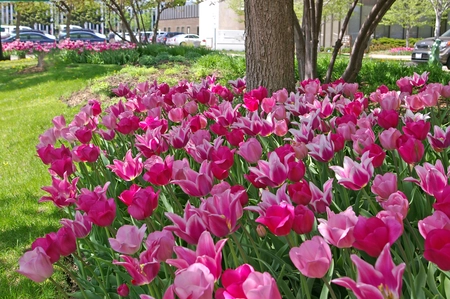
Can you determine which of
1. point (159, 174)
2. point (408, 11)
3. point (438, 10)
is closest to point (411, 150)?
point (159, 174)

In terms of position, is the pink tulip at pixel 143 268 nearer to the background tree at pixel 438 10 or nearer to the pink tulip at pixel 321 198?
the pink tulip at pixel 321 198

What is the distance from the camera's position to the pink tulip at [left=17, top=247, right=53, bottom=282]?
5.07 feet

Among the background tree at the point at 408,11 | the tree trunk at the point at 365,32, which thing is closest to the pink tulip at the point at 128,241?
the tree trunk at the point at 365,32

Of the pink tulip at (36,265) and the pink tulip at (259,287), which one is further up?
the pink tulip at (259,287)

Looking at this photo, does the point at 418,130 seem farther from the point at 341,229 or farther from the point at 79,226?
the point at 79,226

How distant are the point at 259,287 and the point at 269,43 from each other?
12.9 ft

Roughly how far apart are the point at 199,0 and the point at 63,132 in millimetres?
19495

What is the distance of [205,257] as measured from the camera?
1.28 meters

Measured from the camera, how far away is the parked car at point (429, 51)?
18672 mm

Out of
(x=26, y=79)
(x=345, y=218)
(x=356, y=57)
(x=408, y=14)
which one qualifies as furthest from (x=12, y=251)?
(x=408, y=14)

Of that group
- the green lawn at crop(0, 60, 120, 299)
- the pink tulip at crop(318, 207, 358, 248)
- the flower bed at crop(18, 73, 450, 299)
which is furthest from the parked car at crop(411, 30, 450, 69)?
the pink tulip at crop(318, 207, 358, 248)

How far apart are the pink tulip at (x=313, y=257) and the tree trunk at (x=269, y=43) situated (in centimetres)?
369

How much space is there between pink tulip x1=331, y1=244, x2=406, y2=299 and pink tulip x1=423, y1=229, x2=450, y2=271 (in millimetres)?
86

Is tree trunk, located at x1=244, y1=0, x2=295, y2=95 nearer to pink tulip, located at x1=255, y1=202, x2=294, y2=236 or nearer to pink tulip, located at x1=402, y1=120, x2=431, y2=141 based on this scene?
pink tulip, located at x1=402, y1=120, x2=431, y2=141
